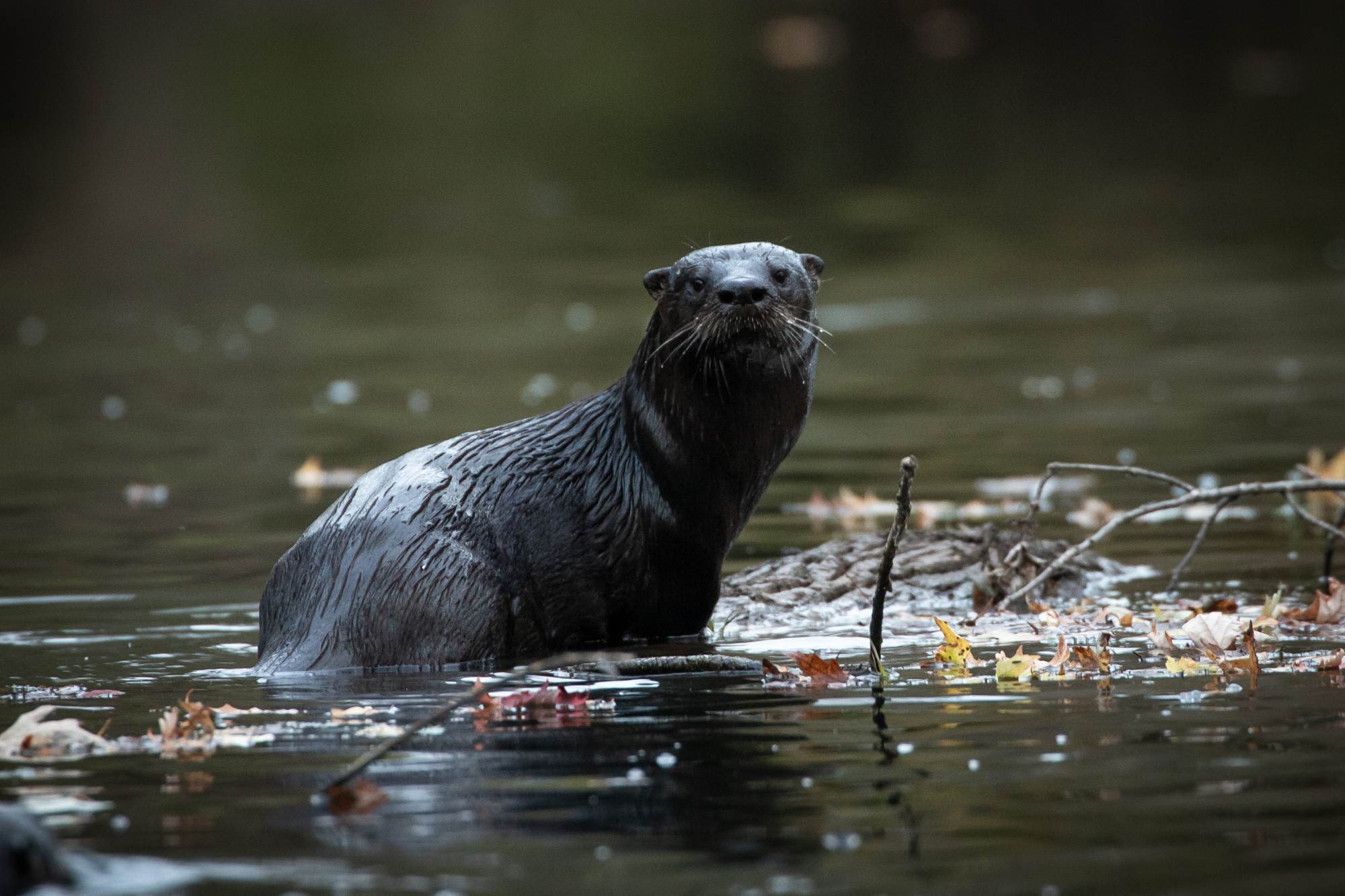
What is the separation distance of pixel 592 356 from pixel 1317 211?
12381mm

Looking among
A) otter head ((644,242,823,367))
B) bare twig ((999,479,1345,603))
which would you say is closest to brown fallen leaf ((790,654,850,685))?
bare twig ((999,479,1345,603))

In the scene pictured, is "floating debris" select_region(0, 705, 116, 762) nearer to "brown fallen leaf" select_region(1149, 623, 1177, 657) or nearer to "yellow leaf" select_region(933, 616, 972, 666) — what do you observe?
"yellow leaf" select_region(933, 616, 972, 666)

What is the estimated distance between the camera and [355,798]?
4.73m

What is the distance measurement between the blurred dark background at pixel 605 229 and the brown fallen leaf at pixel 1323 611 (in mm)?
3271

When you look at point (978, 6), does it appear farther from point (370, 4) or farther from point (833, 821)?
point (833, 821)

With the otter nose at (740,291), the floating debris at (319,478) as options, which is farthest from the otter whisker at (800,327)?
the floating debris at (319,478)

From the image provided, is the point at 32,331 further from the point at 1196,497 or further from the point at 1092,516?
the point at 1196,497

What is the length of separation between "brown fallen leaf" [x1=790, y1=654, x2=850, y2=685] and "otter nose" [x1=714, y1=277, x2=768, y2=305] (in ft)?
4.00

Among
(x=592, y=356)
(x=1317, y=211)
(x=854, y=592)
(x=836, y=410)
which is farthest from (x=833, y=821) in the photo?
(x=1317, y=211)

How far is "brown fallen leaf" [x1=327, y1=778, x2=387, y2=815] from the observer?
4.63 metres

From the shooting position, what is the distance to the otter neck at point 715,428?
23.1ft

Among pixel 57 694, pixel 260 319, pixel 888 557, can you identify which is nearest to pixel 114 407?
pixel 260 319

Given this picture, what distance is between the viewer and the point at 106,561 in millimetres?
9492

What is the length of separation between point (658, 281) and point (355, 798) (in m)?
2.90
